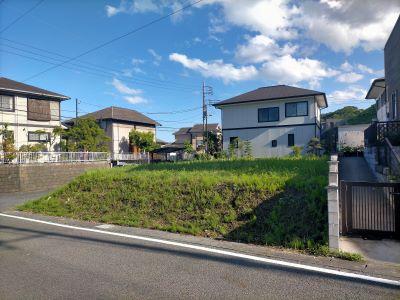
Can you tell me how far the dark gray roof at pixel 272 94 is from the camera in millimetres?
24781

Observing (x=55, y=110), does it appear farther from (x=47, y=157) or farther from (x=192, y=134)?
(x=192, y=134)

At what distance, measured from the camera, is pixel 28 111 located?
2531 centimetres

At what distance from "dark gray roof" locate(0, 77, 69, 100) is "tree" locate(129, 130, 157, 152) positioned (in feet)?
30.0

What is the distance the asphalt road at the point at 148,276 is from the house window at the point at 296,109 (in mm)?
21765

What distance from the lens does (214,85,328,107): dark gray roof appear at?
24.8 meters

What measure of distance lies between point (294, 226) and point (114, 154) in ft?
91.4

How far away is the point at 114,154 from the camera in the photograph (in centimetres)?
3166

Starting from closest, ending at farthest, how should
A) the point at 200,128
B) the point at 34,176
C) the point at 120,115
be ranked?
the point at 34,176 < the point at 120,115 < the point at 200,128

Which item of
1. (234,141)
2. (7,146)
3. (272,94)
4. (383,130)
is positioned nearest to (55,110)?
(7,146)

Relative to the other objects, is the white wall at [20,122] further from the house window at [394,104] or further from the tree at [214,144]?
the house window at [394,104]

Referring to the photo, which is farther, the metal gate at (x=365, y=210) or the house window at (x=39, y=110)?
the house window at (x=39, y=110)

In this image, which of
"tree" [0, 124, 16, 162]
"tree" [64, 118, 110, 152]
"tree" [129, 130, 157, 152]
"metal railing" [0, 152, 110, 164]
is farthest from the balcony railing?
"tree" [129, 130, 157, 152]

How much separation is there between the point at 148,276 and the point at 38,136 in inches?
1018

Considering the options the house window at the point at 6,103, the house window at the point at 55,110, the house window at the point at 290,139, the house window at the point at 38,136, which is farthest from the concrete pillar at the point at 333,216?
the house window at the point at 55,110
